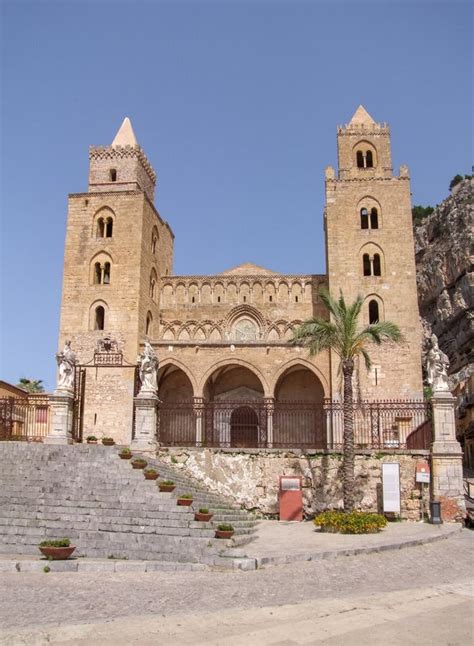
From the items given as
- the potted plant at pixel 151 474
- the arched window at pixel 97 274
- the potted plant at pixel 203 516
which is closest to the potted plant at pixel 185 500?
the potted plant at pixel 203 516

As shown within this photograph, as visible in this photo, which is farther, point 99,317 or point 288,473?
point 99,317

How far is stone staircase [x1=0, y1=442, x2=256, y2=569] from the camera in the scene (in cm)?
1109

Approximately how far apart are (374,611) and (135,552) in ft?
16.9

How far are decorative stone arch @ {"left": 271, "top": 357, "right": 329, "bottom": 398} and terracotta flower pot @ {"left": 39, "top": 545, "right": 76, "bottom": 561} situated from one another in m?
20.1

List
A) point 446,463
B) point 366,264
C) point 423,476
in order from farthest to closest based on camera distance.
→ 1. point 366,264
2. point 446,463
3. point 423,476

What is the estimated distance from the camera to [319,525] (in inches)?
585

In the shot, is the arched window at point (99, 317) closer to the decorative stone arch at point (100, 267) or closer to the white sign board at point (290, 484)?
the decorative stone arch at point (100, 267)

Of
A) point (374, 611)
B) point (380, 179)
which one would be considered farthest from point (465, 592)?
point (380, 179)

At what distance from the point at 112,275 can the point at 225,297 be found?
245 inches

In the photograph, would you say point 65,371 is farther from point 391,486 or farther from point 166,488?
point 391,486

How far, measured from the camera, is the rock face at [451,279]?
4194cm

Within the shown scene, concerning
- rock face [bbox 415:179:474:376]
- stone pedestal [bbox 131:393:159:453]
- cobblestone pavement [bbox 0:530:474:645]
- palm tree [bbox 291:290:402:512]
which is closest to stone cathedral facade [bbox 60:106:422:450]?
stone pedestal [bbox 131:393:159:453]

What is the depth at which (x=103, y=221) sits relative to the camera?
110 feet

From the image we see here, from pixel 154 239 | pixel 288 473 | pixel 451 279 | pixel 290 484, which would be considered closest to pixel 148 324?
pixel 154 239
